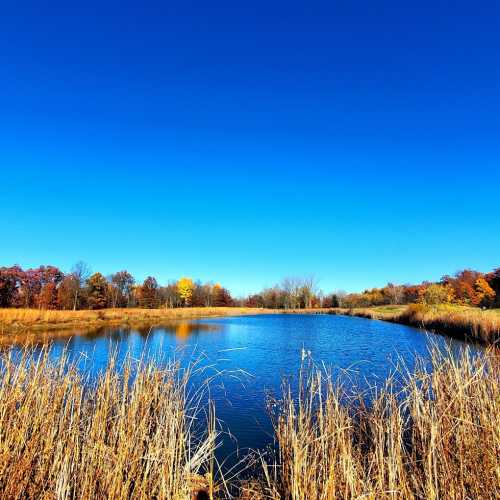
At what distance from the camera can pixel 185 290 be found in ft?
296

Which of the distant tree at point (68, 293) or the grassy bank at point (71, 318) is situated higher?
the distant tree at point (68, 293)

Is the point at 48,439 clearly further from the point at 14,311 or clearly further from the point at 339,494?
the point at 14,311

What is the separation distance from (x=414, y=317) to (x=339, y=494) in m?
38.2

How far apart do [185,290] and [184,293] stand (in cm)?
117

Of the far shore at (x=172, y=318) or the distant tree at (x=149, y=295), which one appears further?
the distant tree at (x=149, y=295)

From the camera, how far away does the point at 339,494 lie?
3646 millimetres

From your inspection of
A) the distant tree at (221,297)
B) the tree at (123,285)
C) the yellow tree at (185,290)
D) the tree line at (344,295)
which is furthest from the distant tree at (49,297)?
the tree line at (344,295)

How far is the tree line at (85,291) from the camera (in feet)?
181

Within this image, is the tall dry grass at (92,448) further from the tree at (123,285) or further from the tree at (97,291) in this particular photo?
the tree at (123,285)

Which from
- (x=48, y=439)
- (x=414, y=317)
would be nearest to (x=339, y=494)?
(x=48, y=439)

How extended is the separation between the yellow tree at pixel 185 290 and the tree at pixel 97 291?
26517 millimetres

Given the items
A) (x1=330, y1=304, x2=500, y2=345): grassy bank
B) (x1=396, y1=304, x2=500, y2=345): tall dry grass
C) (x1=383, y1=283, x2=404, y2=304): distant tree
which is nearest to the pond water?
(x1=330, y1=304, x2=500, y2=345): grassy bank

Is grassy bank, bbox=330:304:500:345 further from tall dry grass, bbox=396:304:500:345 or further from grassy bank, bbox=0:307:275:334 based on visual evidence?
grassy bank, bbox=0:307:275:334

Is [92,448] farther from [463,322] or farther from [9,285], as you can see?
[9,285]
